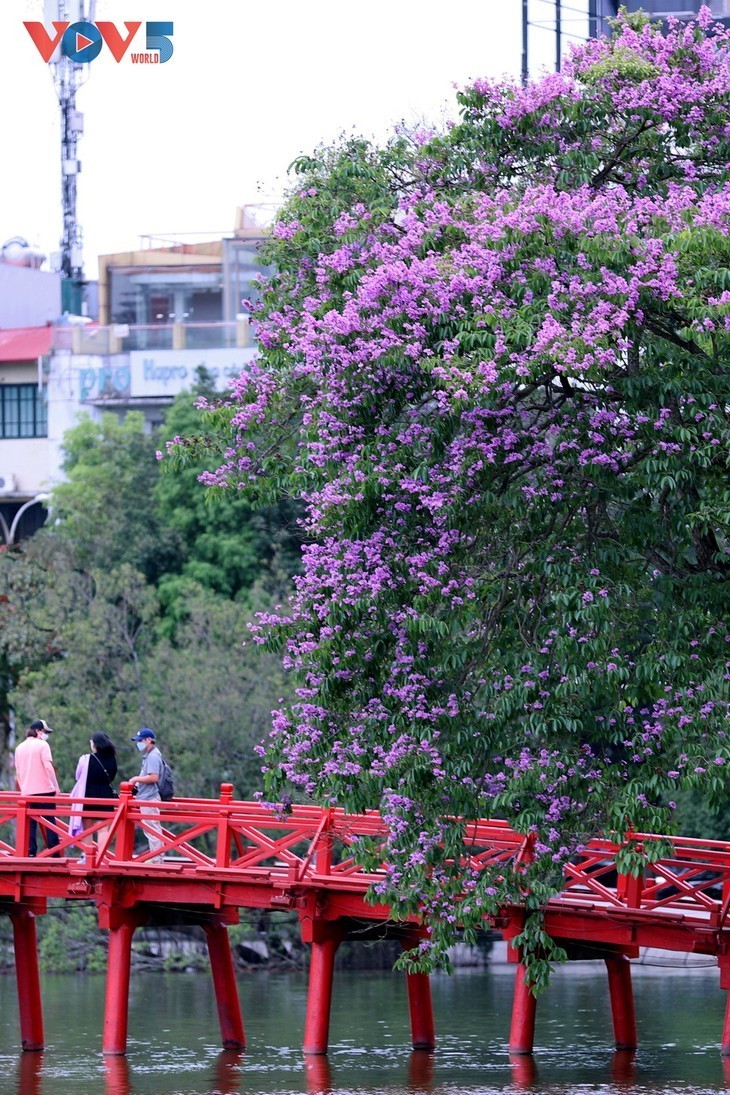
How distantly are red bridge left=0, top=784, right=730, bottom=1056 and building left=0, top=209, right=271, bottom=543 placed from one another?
1237 inches

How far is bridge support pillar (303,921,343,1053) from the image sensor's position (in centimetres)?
2756

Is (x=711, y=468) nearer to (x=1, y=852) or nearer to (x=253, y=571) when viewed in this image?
(x=1, y=852)

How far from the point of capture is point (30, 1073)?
2680 cm

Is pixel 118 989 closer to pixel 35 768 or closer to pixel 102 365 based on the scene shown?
pixel 35 768

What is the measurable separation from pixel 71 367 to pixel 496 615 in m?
45.5

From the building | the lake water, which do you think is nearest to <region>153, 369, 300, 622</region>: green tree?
the building

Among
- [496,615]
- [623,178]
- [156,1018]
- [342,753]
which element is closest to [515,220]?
[623,178]

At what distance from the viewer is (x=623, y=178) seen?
20.6 m

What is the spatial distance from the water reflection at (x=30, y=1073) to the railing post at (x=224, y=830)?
11.6 feet

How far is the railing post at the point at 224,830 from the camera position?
26.7 meters

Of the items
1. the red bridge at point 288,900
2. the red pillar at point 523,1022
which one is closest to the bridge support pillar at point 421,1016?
the red bridge at point 288,900

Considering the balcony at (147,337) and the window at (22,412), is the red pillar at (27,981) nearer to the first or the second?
the balcony at (147,337)

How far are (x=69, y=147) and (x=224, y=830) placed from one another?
4563 cm

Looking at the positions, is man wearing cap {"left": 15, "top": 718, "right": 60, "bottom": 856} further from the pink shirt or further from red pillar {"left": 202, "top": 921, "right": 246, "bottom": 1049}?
red pillar {"left": 202, "top": 921, "right": 246, "bottom": 1049}
